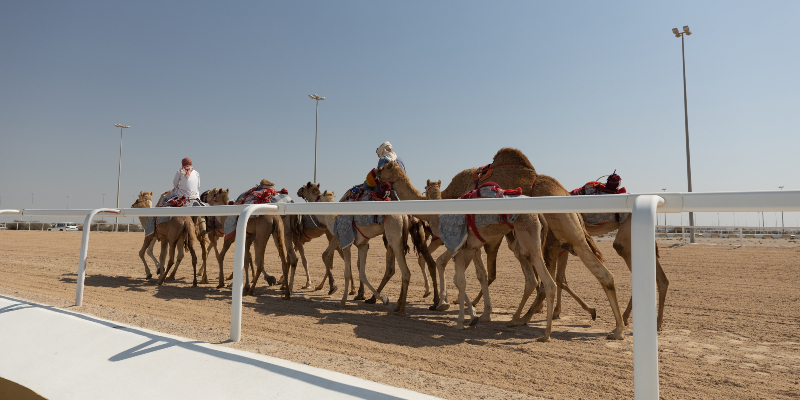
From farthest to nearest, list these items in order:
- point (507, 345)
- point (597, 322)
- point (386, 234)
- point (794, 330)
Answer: point (386, 234) < point (597, 322) < point (794, 330) < point (507, 345)

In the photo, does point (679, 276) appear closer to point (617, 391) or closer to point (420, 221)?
point (420, 221)

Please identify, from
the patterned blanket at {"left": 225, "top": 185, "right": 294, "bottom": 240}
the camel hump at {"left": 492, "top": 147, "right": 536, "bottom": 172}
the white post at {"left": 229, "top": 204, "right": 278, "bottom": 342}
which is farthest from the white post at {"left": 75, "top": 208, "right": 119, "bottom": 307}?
the camel hump at {"left": 492, "top": 147, "right": 536, "bottom": 172}

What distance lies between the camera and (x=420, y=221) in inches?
274

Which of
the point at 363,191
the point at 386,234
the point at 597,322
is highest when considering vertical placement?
the point at 363,191

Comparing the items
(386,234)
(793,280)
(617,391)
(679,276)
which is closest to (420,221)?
(386,234)

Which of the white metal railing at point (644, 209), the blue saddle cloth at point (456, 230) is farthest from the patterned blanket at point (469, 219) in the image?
the white metal railing at point (644, 209)

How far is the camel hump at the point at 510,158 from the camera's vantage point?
18.5 ft

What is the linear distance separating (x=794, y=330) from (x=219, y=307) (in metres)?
7.17

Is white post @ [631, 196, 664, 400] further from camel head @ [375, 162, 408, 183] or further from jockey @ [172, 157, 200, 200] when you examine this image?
jockey @ [172, 157, 200, 200]

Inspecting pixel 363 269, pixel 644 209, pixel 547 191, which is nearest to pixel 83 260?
pixel 363 269

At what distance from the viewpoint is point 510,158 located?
18.6 ft

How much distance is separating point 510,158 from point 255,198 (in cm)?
472

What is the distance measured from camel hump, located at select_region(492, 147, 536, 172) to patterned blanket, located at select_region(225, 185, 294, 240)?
13.6ft

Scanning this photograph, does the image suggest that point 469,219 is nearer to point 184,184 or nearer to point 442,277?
point 442,277
